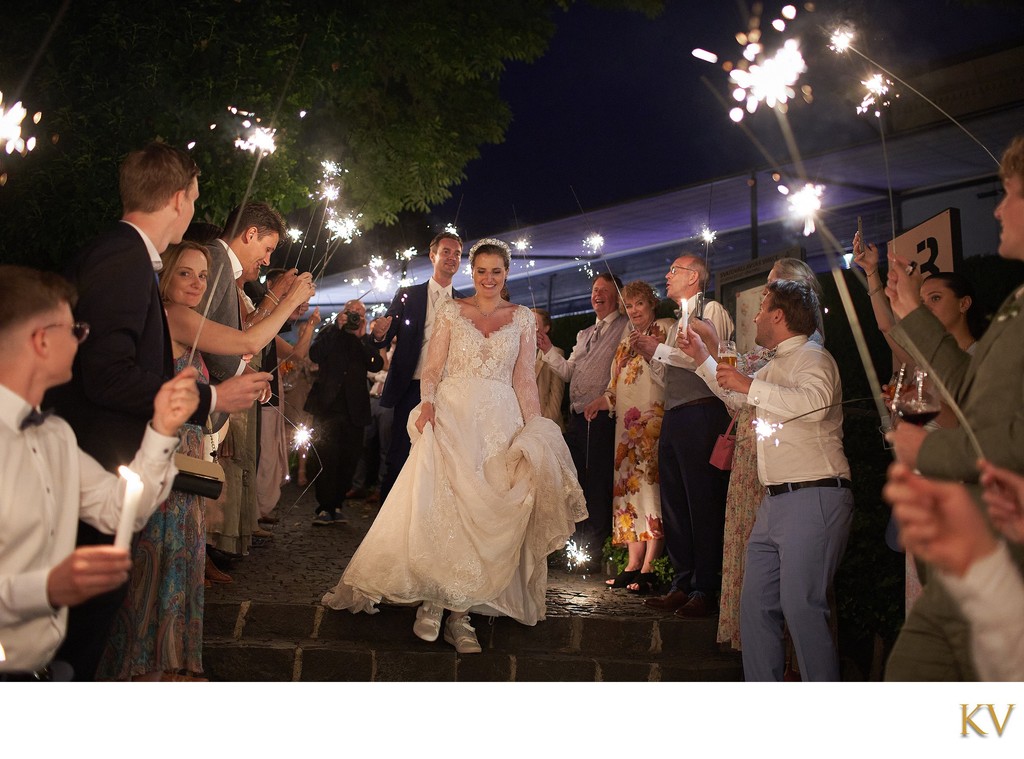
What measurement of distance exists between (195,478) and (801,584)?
1785 mm

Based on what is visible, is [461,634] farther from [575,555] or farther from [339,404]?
[339,404]

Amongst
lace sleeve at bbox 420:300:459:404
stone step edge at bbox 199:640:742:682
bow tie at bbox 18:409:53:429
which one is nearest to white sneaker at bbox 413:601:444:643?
stone step edge at bbox 199:640:742:682

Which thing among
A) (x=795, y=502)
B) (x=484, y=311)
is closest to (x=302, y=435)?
(x=484, y=311)

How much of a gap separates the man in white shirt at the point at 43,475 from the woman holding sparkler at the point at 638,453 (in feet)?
9.30

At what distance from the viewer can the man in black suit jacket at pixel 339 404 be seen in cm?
555

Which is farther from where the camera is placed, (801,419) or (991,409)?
(801,419)

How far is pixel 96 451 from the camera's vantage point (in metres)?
2.01

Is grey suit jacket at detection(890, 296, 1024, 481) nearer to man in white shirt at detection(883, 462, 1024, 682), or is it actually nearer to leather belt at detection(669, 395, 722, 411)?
man in white shirt at detection(883, 462, 1024, 682)

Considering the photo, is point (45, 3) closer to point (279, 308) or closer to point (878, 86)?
point (279, 308)

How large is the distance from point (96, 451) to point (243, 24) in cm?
265

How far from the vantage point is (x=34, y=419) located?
5.64 feet
